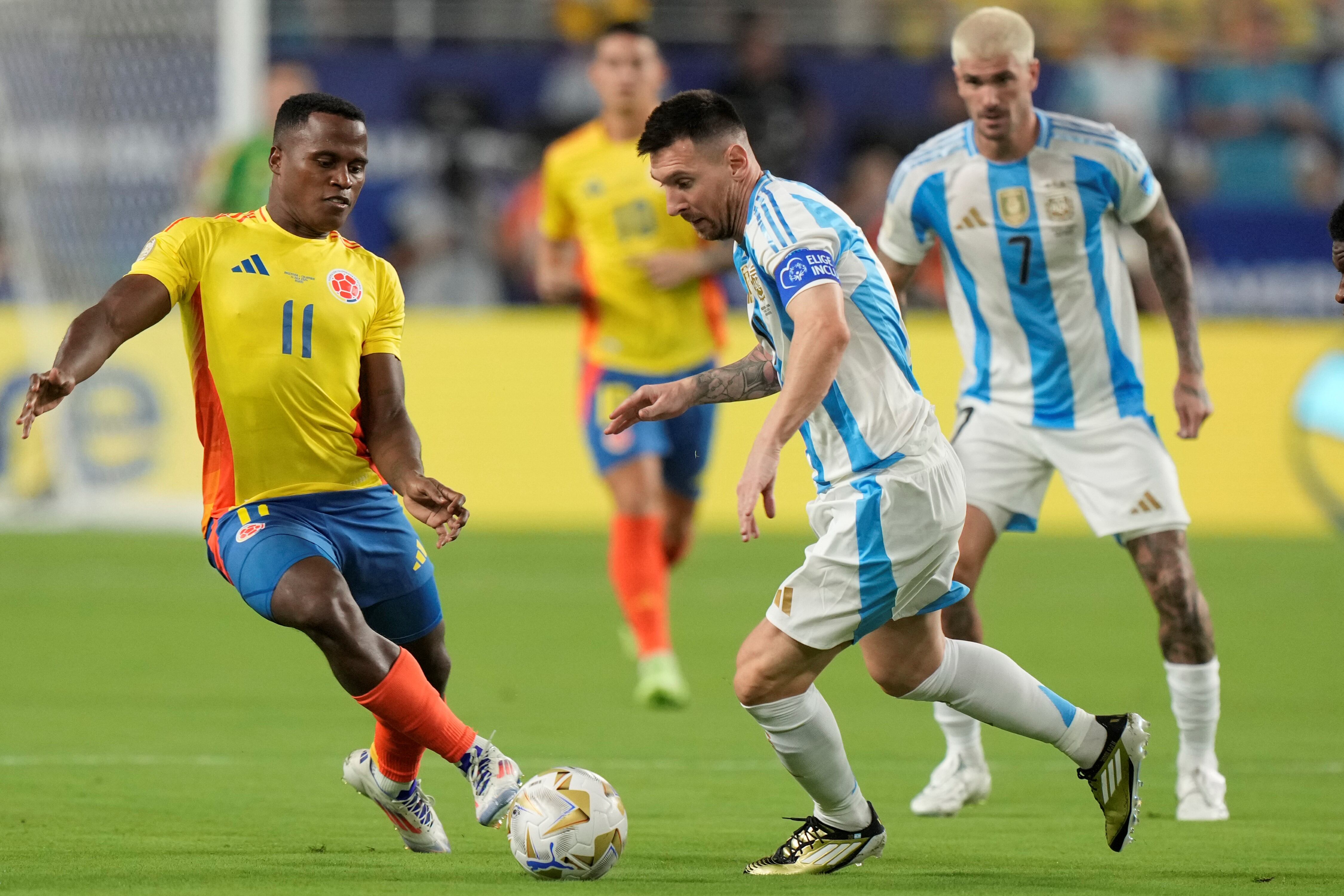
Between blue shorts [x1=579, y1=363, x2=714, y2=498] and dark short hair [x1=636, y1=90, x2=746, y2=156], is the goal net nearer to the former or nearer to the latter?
blue shorts [x1=579, y1=363, x2=714, y2=498]

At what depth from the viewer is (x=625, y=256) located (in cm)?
886

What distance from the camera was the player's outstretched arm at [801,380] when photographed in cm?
432

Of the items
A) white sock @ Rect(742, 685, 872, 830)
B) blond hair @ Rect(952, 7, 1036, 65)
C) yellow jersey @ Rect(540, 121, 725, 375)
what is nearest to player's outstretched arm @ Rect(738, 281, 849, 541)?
white sock @ Rect(742, 685, 872, 830)

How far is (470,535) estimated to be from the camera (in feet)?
50.5

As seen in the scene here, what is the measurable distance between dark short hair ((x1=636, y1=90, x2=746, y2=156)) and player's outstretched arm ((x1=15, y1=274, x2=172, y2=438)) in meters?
1.34

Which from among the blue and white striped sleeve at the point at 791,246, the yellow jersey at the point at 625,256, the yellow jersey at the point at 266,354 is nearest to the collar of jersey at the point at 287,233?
the yellow jersey at the point at 266,354

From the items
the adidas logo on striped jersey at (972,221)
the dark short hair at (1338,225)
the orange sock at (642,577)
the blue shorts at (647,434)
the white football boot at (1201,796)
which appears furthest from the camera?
the blue shorts at (647,434)

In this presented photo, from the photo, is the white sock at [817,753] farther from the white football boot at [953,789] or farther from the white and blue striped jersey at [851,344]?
the white football boot at [953,789]

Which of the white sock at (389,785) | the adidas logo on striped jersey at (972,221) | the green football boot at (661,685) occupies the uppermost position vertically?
the adidas logo on striped jersey at (972,221)

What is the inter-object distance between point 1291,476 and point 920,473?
Answer: 11.8m

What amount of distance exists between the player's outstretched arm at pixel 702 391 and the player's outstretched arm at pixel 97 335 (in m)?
1.24

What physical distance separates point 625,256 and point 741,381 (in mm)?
4003

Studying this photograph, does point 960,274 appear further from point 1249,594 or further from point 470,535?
point 470,535

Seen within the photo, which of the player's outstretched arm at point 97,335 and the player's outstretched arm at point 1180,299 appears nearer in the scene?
the player's outstretched arm at point 97,335
